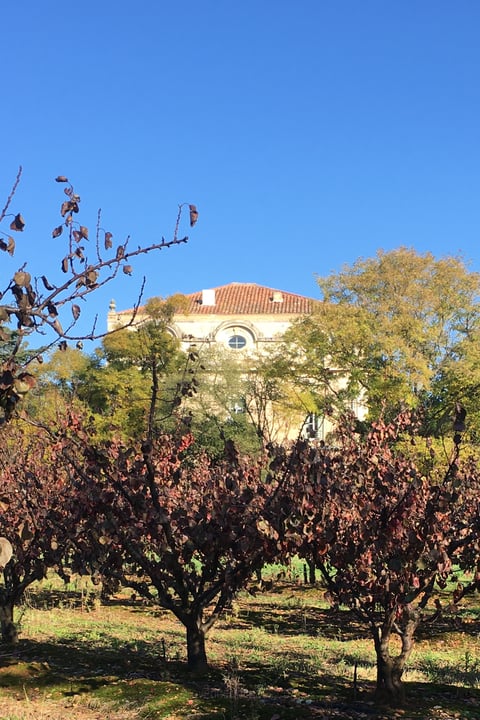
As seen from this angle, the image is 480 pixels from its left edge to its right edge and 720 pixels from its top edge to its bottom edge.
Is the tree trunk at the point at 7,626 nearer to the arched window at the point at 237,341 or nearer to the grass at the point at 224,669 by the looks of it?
the grass at the point at 224,669

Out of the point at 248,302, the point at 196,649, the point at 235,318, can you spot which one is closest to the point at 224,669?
the point at 196,649

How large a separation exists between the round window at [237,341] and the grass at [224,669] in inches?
1901

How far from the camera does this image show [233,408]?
148 ft

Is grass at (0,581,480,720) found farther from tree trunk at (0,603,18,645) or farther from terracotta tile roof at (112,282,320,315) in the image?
terracotta tile roof at (112,282,320,315)

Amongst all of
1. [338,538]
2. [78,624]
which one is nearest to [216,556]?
[338,538]

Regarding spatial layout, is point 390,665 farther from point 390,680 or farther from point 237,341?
point 237,341

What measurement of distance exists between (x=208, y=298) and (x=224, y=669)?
5886 cm

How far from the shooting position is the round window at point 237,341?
6359 centimetres

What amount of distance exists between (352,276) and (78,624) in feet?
85.9

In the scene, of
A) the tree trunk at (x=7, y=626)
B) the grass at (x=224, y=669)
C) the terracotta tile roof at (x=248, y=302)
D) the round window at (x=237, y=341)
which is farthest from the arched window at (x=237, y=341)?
the tree trunk at (x=7, y=626)

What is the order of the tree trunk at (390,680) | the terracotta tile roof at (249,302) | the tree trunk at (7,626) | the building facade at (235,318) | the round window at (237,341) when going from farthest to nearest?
the terracotta tile roof at (249,302) < the round window at (237,341) < the building facade at (235,318) < the tree trunk at (7,626) < the tree trunk at (390,680)

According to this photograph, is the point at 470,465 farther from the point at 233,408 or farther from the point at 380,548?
the point at 233,408

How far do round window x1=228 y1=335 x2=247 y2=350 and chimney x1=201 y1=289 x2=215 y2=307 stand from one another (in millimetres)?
4258

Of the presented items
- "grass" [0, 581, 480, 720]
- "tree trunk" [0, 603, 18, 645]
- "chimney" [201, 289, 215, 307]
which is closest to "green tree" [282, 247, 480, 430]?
"grass" [0, 581, 480, 720]
